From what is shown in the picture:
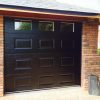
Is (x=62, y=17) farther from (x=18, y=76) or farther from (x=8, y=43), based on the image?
(x=18, y=76)

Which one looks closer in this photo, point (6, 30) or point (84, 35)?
point (6, 30)

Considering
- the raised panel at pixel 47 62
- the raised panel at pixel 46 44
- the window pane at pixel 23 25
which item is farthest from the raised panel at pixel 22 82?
the window pane at pixel 23 25

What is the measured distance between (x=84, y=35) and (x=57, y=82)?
1980mm

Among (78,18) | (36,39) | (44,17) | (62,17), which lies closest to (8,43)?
(36,39)

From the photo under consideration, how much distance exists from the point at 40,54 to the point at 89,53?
180 centimetres

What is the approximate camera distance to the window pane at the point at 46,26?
801 cm

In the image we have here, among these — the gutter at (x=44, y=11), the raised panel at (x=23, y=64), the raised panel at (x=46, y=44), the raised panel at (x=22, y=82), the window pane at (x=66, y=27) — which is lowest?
the raised panel at (x=22, y=82)

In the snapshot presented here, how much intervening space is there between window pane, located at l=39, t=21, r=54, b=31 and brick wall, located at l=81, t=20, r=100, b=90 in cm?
118

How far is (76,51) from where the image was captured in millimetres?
8523

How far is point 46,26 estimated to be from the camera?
812 cm

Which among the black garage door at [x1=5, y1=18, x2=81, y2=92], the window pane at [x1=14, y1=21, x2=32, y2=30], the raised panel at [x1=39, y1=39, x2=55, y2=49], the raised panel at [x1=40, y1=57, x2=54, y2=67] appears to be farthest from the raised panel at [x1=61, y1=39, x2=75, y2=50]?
the window pane at [x1=14, y1=21, x2=32, y2=30]

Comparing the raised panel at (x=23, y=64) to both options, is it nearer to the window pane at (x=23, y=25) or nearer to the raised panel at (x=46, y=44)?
the raised panel at (x=46, y=44)

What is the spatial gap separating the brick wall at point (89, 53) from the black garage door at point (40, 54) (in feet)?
1.02

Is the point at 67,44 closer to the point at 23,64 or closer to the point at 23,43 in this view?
the point at 23,43
